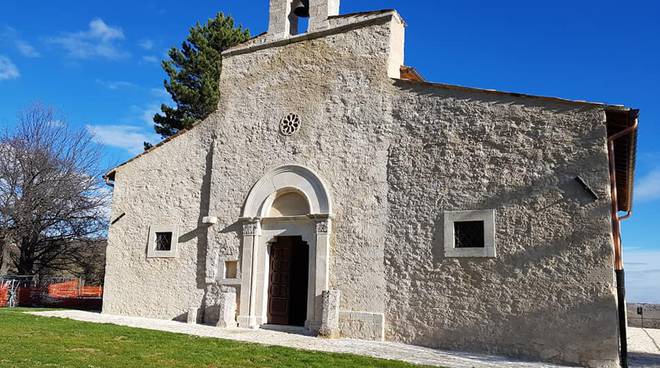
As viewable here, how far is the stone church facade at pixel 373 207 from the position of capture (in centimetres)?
895

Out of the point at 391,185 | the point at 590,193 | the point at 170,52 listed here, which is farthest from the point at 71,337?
the point at 170,52

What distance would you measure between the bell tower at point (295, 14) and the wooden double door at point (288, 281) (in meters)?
5.03

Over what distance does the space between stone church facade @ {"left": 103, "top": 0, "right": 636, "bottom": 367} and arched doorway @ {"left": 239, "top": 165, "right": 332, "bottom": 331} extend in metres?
0.04

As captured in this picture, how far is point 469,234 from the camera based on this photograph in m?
9.80

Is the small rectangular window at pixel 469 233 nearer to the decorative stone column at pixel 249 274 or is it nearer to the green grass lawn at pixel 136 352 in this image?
the green grass lawn at pixel 136 352

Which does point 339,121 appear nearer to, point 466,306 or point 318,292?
point 318,292

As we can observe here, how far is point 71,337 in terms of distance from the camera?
8.92 meters

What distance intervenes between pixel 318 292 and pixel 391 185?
2.70 meters

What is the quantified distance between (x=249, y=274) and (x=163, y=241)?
3.02 metres

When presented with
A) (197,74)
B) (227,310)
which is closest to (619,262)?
(227,310)

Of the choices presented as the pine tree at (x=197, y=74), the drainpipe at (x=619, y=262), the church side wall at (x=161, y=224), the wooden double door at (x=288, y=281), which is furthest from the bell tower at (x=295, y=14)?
the pine tree at (x=197, y=74)

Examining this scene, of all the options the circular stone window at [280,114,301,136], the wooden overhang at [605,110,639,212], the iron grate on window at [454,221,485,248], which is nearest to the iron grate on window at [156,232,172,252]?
the circular stone window at [280,114,301,136]

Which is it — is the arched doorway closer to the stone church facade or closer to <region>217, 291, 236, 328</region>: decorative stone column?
the stone church facade

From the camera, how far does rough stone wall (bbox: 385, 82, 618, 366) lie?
866cm
